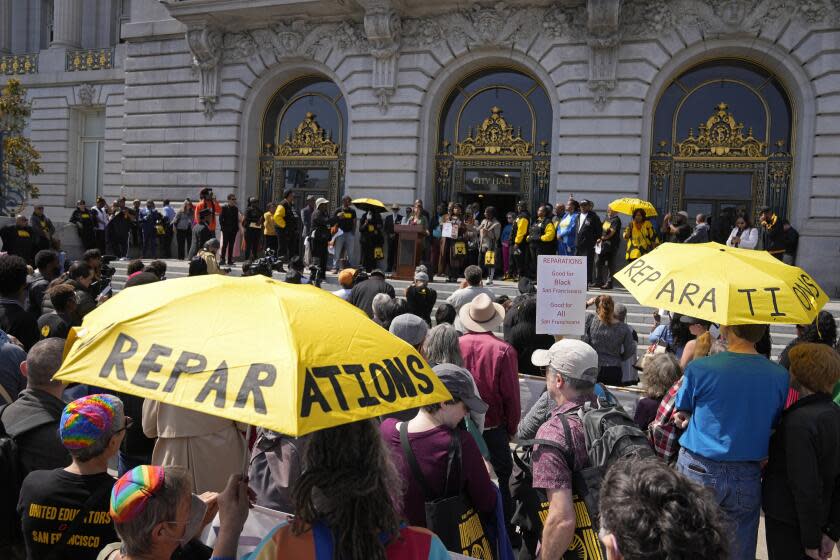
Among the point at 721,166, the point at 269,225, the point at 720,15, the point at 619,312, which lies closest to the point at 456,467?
the point at 619,312

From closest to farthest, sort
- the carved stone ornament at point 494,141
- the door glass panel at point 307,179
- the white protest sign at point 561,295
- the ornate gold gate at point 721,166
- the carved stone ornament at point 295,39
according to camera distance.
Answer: the white protest sign at point 561,295 < the ornate gold gate at point 721,166 < the carved stone ornament at point 494,141 < the carved stone ornament at point 295,39 < the door glass panel at point 307,179

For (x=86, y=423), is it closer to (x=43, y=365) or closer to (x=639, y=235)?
(x=43, y=365)

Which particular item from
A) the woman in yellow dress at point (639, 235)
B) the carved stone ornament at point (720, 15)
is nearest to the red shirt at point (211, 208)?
the woman in yellow dress at point (639, 235)

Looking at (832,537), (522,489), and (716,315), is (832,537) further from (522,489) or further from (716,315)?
(522,489)

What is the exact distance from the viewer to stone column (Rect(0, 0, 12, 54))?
109 ft

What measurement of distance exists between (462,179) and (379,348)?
18.8 meters

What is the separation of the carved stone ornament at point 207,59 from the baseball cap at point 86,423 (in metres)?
21.3

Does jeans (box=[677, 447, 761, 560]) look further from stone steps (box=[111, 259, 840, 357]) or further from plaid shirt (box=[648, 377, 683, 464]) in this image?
stone steps (box=[111, 259, 840, 357])

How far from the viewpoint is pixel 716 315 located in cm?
410

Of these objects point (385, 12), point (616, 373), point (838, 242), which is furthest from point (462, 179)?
point (616, 373)

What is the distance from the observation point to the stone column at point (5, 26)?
33219 millimetres

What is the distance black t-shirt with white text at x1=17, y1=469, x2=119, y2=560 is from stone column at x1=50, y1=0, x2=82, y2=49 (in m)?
33.2

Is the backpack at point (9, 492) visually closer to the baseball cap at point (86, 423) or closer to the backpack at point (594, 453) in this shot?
the baseball cap at point (86, 423)

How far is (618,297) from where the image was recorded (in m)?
14.6
